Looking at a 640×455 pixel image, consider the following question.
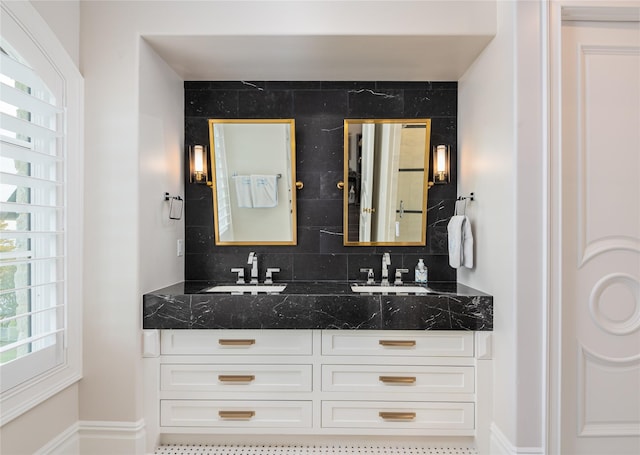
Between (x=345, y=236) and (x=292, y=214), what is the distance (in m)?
0.38

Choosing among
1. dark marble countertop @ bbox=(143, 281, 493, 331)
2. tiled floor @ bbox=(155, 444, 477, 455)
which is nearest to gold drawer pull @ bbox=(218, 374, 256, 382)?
A: dark marble countertop @ bbox=(143, 281, 493, 331)

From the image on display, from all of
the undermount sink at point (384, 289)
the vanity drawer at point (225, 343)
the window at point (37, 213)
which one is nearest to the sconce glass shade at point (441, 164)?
the undermount sink at point (384, 289)

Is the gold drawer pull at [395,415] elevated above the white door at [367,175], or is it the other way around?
the white door at [367,175]

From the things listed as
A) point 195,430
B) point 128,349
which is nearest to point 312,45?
point 128,349

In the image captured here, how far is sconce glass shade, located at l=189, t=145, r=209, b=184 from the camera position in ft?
9.01

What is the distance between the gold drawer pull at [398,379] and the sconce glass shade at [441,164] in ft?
4.15

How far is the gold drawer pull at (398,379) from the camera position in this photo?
2246 mm

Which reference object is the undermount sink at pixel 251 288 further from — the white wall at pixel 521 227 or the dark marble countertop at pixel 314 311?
the white wall at pixel 521 227

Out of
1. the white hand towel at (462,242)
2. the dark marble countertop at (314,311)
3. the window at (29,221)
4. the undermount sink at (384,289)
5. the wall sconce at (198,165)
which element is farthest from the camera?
the wall sconce at (198,165)

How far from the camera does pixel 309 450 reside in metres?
2.29

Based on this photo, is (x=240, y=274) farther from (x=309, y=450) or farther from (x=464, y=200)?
(x=464, y=200)

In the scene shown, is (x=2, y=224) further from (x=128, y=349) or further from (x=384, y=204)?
(x=384, y=204)

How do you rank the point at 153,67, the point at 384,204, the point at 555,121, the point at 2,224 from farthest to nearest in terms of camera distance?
the point at 384,204
the point at 153,67
the point at 555,121
the point at 2,224

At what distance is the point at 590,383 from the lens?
1.99 metres
